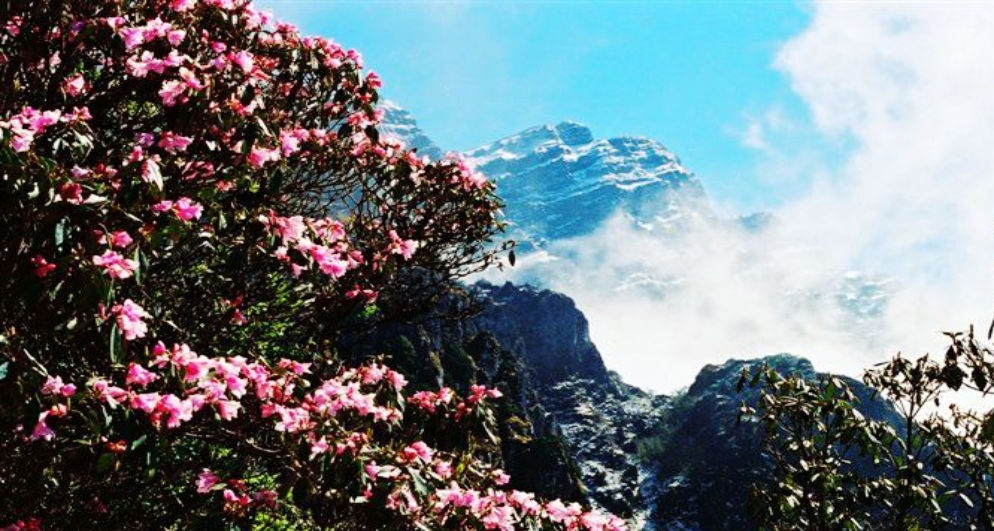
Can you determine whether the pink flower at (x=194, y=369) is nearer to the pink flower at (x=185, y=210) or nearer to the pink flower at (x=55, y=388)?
the pink flower at (x=55, y=388)

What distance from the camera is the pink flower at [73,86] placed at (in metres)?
6.06

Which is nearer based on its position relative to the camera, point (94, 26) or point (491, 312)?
point (94, 26)

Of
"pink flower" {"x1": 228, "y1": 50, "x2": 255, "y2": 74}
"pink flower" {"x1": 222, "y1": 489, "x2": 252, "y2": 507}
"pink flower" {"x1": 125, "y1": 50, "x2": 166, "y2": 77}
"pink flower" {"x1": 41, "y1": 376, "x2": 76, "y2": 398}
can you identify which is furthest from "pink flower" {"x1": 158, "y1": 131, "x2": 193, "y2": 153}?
"pink flower" {"x1": 222, "y1": 489, "x2": 252, "y2": 507}

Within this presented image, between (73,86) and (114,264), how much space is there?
3112 mm

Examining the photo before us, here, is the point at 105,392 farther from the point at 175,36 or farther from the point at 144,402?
the point at 175,36

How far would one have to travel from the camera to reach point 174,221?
15.1 feet

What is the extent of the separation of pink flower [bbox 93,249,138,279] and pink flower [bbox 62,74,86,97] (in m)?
2.93

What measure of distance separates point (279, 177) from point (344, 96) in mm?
3231

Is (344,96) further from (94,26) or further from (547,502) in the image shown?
(547,502)

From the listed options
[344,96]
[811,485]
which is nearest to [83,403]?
[344,96]

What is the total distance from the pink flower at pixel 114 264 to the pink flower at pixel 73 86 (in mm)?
2926

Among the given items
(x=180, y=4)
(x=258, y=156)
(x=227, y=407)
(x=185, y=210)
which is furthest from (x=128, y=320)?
(x=180, y=4)

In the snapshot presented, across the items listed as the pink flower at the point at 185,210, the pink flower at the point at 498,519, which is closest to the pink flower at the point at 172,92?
the pink flower at the point at 185,210

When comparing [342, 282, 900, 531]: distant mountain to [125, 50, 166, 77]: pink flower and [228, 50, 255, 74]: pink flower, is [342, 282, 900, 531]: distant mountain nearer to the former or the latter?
[228, 50, 255, 74]: pink flower
